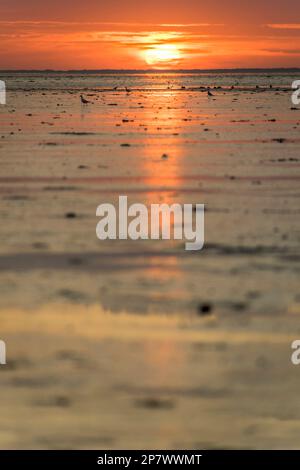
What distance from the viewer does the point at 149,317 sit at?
1101 centimetres

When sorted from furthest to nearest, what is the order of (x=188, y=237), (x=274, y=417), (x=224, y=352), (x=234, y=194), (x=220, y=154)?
(x=220, y=154)
(x=234, y=194)
(x=188, y=237)
(x=224, y=352)
(x=274, y=417)

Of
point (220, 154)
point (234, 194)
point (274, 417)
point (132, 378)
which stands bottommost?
point (274, 417)

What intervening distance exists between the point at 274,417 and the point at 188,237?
753 cm

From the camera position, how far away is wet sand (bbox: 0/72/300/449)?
814 cm

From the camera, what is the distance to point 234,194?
20.1 m

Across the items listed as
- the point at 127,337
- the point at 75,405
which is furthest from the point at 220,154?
the point at 75,405

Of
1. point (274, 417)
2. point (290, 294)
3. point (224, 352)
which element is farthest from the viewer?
point (290, 294)

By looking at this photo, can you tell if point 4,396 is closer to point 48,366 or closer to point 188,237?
point 48,366

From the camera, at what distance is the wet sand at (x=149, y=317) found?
814cm

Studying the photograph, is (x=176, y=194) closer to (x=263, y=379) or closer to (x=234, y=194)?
(x=234, y=194)

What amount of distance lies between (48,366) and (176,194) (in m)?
11.1

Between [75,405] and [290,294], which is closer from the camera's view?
[75,405]

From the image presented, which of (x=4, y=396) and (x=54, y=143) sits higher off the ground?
(x=54, y=143)

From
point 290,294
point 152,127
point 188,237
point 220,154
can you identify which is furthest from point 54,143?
point 290,294
